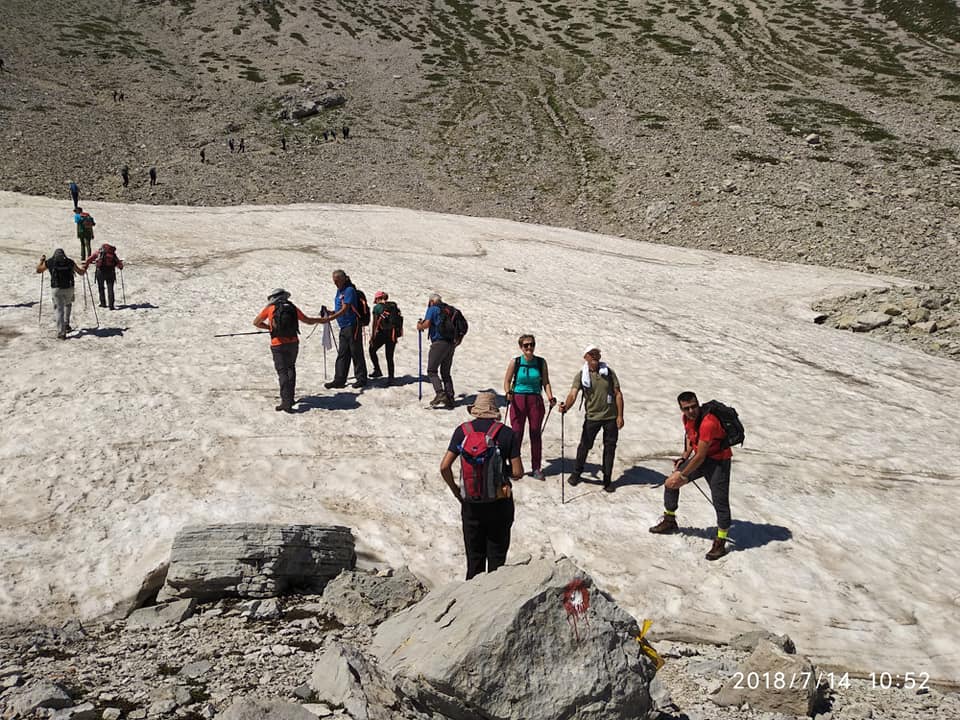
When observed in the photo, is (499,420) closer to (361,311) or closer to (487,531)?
(487,531)

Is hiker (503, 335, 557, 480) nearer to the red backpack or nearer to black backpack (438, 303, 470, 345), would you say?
black backpack (438, 303, 470, 345)

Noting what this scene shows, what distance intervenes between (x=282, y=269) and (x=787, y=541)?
791 inches

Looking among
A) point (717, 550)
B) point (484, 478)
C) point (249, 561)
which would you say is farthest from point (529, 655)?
point (717, 550)

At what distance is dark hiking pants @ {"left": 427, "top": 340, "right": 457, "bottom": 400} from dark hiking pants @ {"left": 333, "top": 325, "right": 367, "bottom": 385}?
1.93 meters

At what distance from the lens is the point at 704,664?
344 inches

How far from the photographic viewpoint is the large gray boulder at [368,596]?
8.80 metres

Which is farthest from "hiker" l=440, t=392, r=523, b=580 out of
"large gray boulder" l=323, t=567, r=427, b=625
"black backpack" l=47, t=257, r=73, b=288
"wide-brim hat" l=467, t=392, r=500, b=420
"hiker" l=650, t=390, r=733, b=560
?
"black backpack" l=47, t=257, r=73, b=288

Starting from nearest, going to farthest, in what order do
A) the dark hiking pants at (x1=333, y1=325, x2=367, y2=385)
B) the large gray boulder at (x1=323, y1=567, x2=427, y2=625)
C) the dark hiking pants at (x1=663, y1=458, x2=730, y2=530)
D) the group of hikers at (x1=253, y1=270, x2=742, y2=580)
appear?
1. the group of hikers at (x1=253, y1=270, x2=742, y2=580)
2. the large gray boulder at (x1=323, y1=567, x2=427, y2=625)
3. the dark hiking pants at (x1=663, y1=458, x2=730, y2=530)
4. the dark hiking pants at (x1=333, y1=325, x2=367, y2=385)

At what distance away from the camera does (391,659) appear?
263 inches

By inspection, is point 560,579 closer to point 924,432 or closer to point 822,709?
point 822,709

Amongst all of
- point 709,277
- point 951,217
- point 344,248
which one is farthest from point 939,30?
point 344,248

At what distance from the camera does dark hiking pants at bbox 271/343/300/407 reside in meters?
14.5
